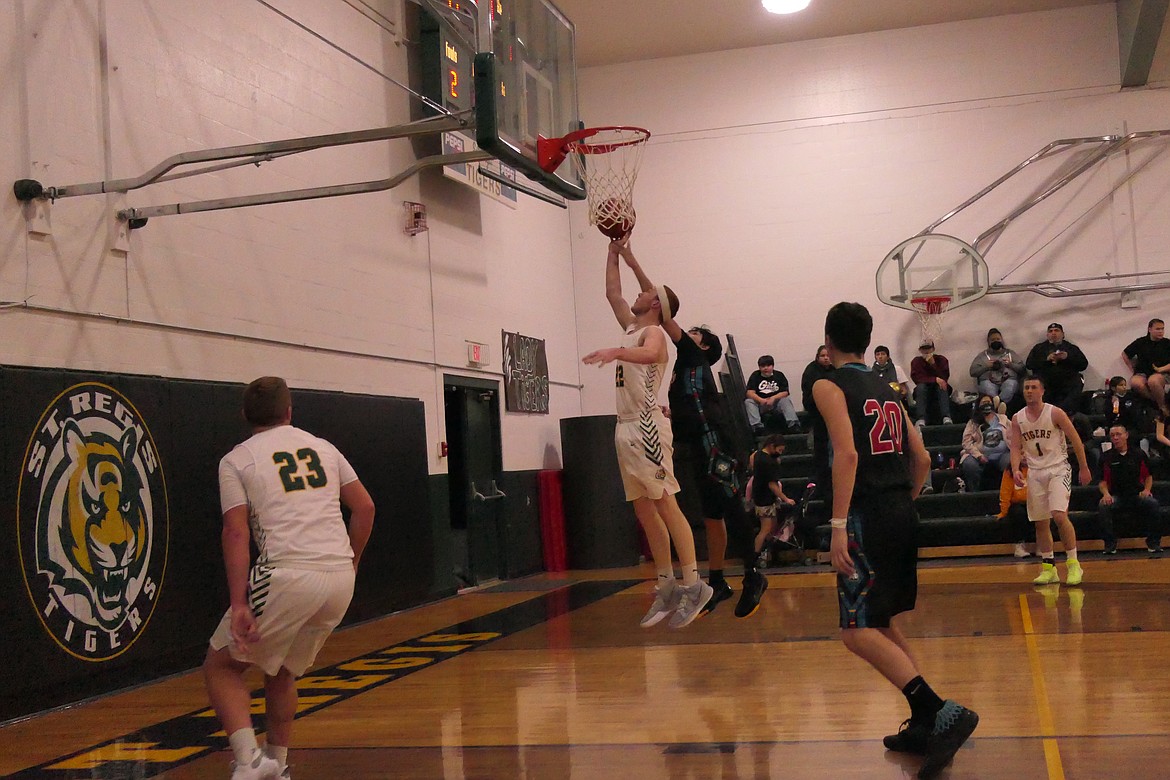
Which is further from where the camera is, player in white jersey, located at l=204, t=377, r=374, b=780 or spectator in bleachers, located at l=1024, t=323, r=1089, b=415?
spectator in bleachers, located at l=1024, t=323, r=1089, b=415

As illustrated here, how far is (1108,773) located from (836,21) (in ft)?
44.5

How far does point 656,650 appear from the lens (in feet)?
23.2

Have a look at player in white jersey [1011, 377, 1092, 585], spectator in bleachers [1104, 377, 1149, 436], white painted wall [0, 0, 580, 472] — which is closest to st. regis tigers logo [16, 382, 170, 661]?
white painted wall [0, 0, 580, 472]

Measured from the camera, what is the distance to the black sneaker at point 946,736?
383 cm

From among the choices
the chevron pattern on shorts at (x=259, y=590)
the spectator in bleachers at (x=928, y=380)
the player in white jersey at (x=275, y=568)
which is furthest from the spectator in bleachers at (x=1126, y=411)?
the chevron pattern on shorts at (x=259, y=590)

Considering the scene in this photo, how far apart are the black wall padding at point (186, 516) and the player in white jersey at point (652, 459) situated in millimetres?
3064

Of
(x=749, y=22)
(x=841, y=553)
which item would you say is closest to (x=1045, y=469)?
(x=841, y=553)

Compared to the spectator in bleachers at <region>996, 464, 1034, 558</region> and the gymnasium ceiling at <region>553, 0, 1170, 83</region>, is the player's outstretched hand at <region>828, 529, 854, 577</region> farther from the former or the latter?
the gymnasium ceiling at <region>553, 0, 1170, 83</region>

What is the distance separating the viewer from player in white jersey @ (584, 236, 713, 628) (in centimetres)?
662

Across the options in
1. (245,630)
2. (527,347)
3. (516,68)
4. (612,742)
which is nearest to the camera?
(245,630)

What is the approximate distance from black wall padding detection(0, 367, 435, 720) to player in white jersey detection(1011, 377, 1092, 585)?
550 centimetres

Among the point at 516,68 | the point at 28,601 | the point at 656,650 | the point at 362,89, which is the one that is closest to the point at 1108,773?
the point at 656,650

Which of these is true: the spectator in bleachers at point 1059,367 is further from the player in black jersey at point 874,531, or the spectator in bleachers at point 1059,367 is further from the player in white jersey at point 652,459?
the player in black jersey at point 874,531

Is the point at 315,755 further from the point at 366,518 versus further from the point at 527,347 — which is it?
the point at 527,347
